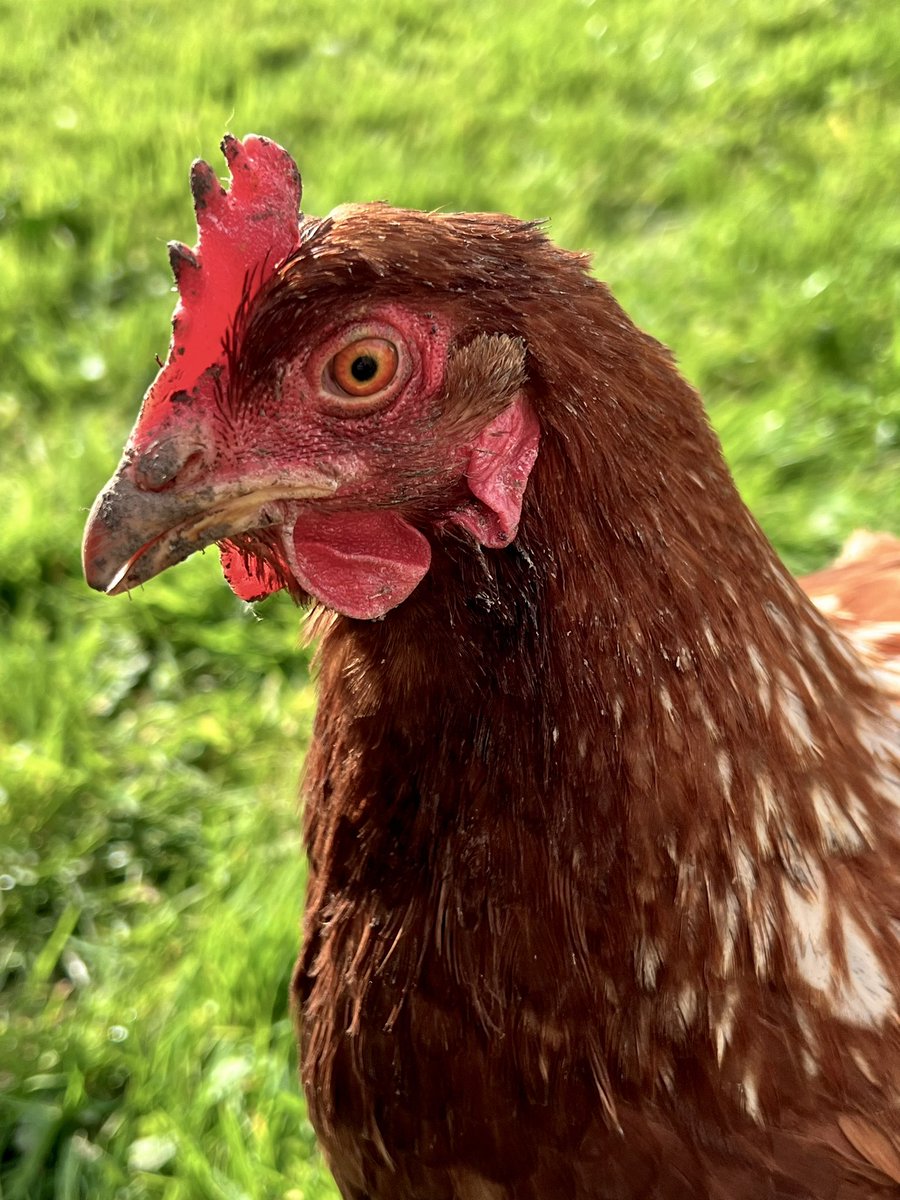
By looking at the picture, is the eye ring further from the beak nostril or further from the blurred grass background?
the blurred grass background

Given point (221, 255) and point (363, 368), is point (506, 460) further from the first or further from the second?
point (221, 255)

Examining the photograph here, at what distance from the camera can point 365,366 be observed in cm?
114

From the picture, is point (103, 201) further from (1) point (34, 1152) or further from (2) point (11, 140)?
(1) point (34, 1152)

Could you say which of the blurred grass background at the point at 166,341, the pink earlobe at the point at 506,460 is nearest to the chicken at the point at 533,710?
the pink earlobe at the point at 506,460

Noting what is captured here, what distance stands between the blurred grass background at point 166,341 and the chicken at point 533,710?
1055 millimetres

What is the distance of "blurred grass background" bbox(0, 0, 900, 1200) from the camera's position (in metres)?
2.35

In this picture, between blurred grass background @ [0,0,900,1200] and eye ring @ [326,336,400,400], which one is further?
blurred grass background @ [0,0,900,1200]

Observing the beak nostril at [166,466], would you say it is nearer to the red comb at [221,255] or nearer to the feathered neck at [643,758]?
the red comb at [221,255]

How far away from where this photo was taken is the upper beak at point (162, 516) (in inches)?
46.0

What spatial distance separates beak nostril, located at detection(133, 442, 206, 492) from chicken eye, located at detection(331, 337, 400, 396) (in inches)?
6.6

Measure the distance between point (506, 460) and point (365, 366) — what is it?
17cm

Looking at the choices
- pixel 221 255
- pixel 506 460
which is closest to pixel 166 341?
pixel 221 255

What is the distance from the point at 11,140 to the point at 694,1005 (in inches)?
199

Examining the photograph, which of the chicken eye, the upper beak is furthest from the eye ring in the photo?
the upper beak
